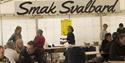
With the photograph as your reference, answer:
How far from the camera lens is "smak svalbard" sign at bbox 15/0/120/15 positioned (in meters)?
14.8

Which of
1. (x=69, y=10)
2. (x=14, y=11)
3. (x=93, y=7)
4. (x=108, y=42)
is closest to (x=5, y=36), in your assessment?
(x=14, y=11)

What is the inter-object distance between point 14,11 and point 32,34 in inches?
46.0

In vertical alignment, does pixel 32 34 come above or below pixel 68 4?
below

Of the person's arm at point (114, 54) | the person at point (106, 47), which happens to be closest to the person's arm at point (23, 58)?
the person's arm at point (114, 54)

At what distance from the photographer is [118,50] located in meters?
7.77

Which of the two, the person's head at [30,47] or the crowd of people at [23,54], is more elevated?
the person's head at [30,47]

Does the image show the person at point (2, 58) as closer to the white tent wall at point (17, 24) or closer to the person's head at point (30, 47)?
the person's head at point (30, 47)

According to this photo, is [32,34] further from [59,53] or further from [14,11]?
[59,53]

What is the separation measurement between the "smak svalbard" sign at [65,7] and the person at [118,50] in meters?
7.38

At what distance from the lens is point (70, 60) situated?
325 inches

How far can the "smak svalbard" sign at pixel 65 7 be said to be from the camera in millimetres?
14774

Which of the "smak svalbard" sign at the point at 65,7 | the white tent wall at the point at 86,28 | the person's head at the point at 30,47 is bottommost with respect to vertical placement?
the white tent wall at the point at 86,28

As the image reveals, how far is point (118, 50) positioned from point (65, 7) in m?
7.54

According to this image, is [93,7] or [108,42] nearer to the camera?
[108,42]
